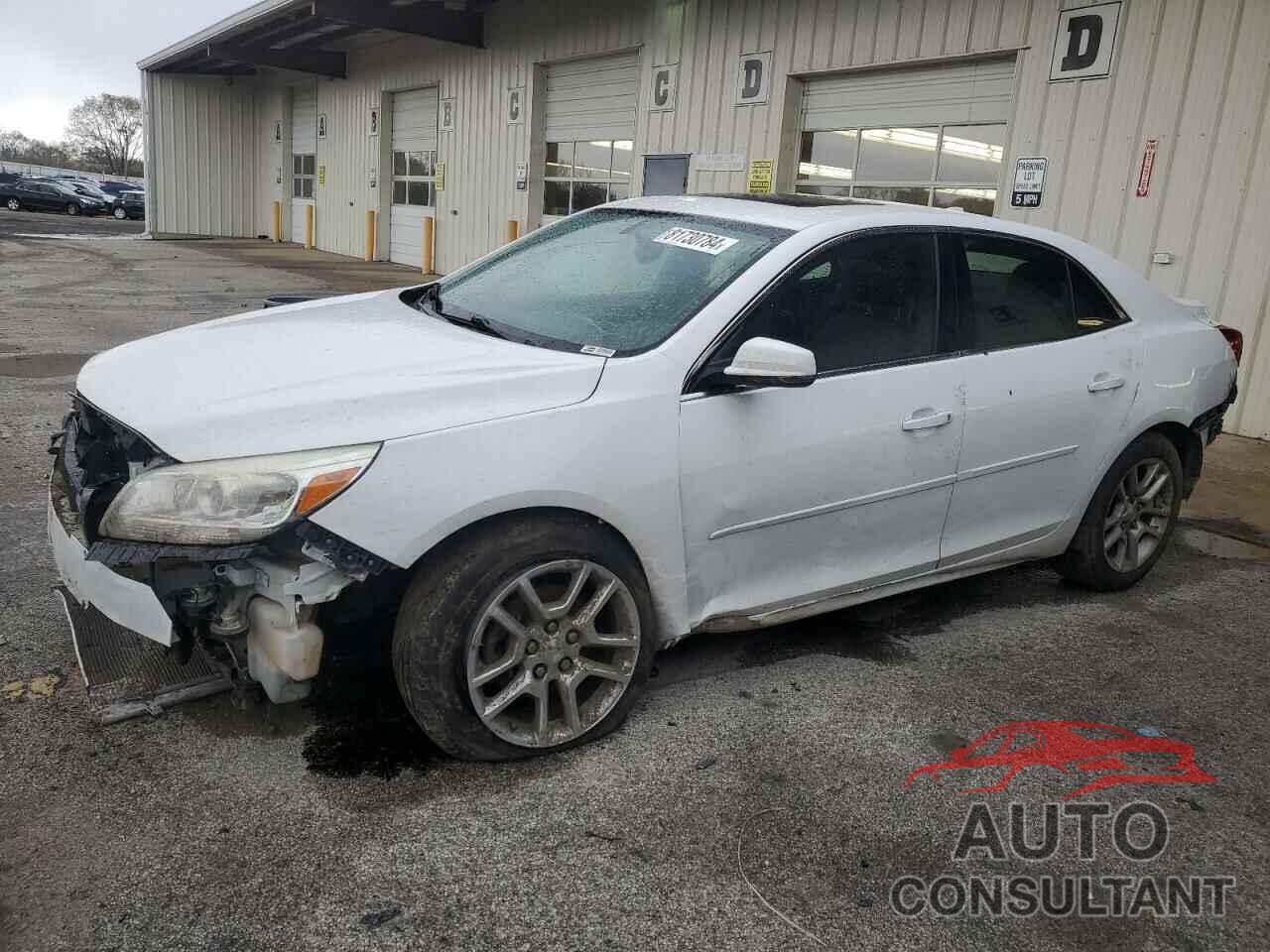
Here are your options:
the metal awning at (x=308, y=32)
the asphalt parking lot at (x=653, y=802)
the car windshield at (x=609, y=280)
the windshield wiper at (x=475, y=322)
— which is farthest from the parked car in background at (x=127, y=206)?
the windshield wiper at (x=475, y=322)

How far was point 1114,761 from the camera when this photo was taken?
3.08 metres

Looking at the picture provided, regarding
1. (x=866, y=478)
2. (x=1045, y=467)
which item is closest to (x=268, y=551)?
(x=866, y=478)

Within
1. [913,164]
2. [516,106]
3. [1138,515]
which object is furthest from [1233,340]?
[516,106]

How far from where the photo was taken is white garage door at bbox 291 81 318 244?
24.4 metres

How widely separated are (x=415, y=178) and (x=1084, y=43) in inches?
552

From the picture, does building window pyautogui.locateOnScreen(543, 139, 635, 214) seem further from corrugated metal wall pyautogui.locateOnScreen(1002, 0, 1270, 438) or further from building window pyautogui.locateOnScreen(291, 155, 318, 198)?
building window pyautogui.locateOnScreen(291, 155, 318, 198)

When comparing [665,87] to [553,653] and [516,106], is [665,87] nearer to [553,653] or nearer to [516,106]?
[516,106]

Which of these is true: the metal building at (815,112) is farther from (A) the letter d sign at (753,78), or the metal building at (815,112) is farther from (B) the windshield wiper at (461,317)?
(B) the windshield wiper at (461,317)

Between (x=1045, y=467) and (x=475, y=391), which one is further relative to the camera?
(x=1045, y=467)

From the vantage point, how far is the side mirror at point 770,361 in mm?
2876

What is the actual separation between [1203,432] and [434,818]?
3.75 metres

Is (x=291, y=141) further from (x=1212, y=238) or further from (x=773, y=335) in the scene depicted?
(x=773, y=335)

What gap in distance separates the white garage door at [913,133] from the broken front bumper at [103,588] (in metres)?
7.90

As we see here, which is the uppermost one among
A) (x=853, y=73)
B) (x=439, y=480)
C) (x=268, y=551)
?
(x=853, y=73)
